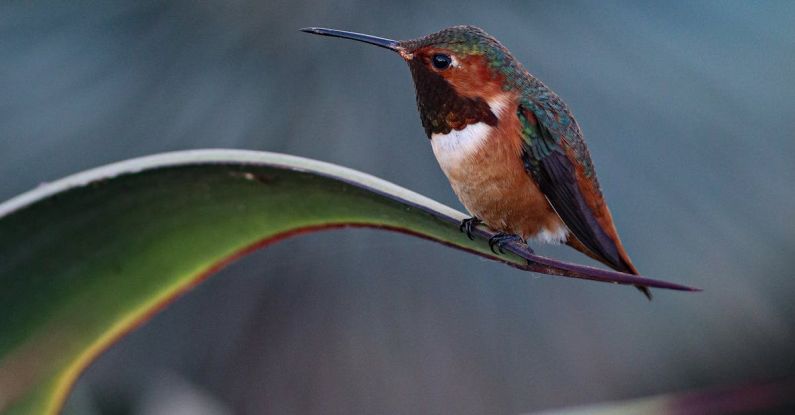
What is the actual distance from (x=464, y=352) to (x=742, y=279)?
2.71ft

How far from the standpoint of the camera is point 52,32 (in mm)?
2164

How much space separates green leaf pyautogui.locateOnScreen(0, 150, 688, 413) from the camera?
0.68ft

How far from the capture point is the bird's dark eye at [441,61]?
0.51 meters

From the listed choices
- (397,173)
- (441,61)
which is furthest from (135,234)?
(397,173)

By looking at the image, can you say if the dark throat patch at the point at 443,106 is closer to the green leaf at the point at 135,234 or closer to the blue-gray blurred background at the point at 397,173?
the green leaf at the point at 135,234

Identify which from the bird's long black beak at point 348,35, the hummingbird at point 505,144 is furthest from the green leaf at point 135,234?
the hummingbird at point 505,144

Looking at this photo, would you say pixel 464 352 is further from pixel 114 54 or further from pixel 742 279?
pixel 114 54

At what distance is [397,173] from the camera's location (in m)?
2.17

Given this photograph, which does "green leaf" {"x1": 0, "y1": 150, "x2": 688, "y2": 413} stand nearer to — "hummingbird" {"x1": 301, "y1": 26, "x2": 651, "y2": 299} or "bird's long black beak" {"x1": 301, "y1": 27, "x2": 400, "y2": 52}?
"bird's long black beak" {"x1": 301, "y1": 27, "x2": 400, "y2": 52}

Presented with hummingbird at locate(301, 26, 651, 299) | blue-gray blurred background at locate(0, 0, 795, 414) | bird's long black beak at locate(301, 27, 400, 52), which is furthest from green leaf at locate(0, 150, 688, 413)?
blue-gray blurred background at locate(0, 0, 795, 414)

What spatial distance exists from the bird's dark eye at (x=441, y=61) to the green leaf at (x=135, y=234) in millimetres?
279

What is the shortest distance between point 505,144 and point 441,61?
0.27 ft

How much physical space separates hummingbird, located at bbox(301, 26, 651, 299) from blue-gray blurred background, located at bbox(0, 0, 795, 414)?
1.40m

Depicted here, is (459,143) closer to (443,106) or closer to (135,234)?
(443,106)
